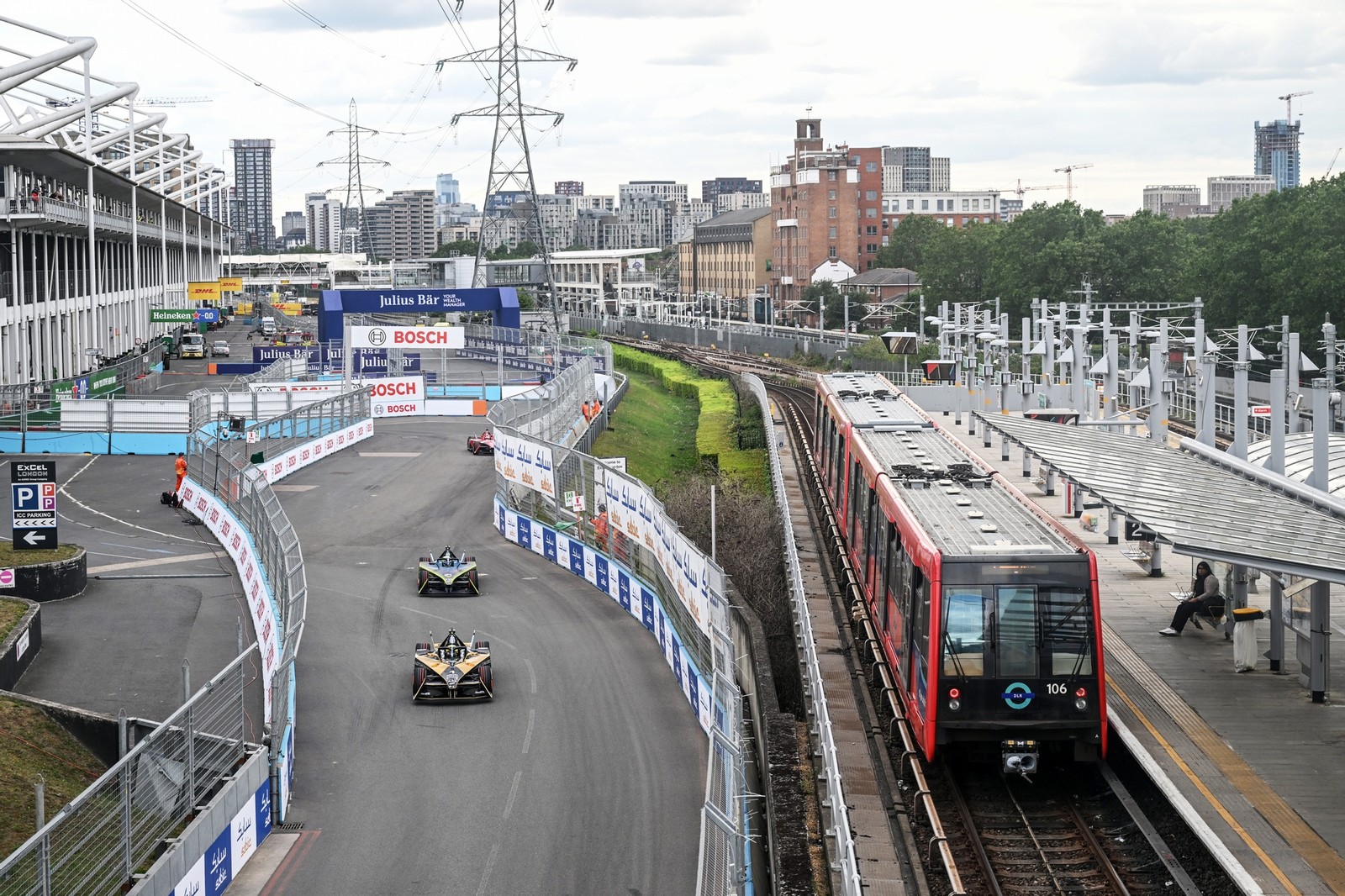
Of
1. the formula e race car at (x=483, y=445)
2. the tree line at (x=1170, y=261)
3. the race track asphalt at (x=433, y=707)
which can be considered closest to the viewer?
the race track asphalt at (x=433, y=707)

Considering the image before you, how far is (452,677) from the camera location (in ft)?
67.6

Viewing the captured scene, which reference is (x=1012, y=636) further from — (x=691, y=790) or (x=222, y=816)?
(x=222, y=816)

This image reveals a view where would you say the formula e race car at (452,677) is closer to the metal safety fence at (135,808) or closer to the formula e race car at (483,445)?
the metal safety fence at (135,808)

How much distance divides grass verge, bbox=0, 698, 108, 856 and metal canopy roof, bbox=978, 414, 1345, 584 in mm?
12753

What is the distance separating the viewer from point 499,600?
2712cm

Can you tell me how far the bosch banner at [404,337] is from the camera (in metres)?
58.9

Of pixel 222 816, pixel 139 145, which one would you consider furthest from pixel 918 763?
pixel 139 145

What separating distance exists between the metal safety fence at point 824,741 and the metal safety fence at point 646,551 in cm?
86

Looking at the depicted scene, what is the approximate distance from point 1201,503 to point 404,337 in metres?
45.2

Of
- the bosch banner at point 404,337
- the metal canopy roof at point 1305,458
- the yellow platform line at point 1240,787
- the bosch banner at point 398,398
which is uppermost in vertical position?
the bosch banner at point 404,337

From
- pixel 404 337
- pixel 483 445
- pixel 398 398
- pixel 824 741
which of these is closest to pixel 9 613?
pixel 824 741

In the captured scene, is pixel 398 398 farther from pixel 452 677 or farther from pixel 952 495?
pixel 952 495

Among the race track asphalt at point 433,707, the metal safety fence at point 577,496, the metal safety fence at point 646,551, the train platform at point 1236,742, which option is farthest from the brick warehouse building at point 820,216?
the train platform at point 1236,742

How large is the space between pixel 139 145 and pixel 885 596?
143 metres
